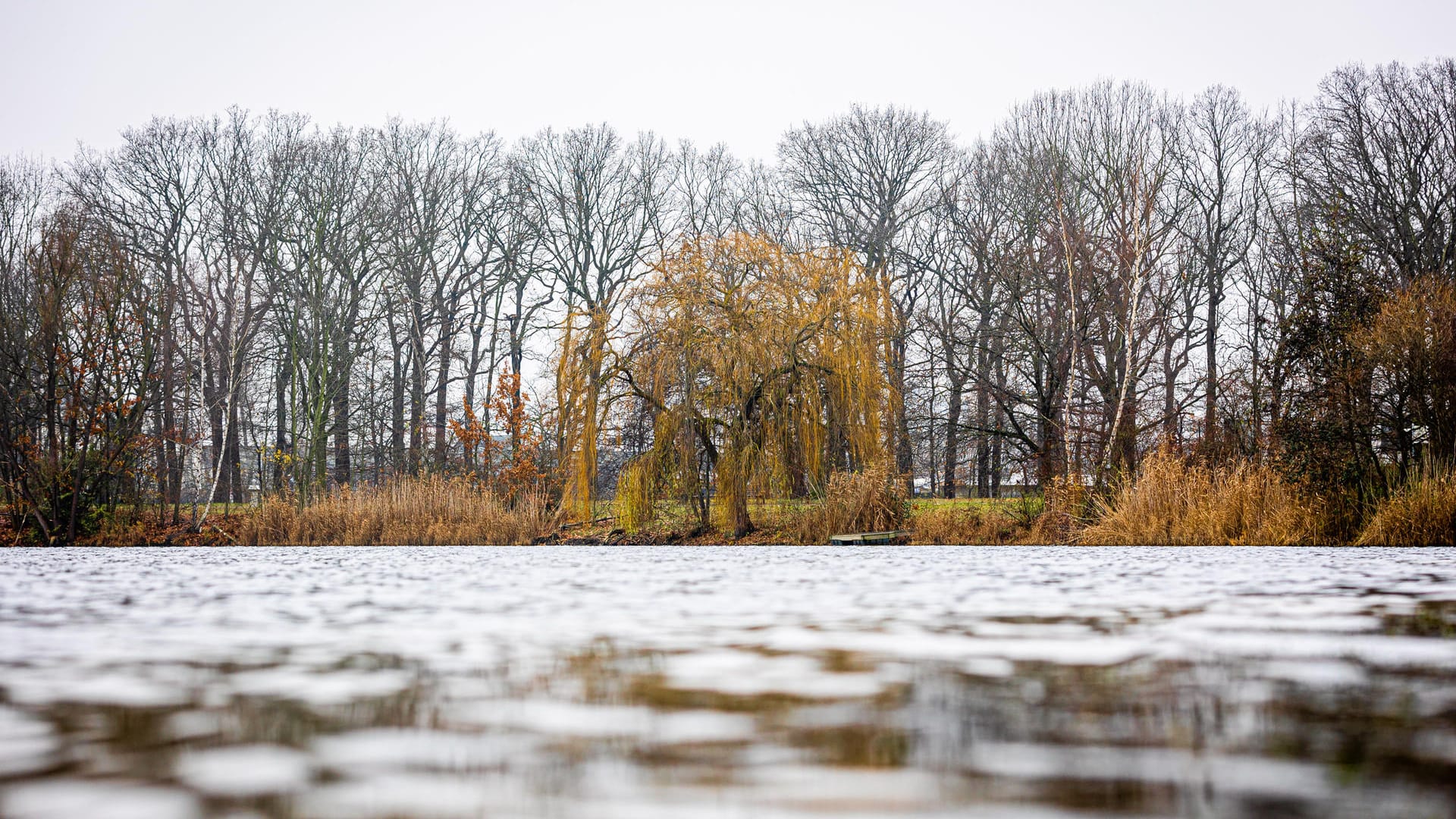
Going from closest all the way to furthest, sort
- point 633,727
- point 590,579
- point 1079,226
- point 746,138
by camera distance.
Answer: point 633,727 < point 590,579 < point 1079,226 < point 746,138

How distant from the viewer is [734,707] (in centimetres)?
171

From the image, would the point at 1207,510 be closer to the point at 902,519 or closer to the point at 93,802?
the point at 902,519

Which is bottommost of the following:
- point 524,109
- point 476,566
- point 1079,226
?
point 476,566

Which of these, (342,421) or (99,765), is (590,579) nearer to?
(99,765)

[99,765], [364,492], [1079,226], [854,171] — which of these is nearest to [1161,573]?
[99,765]

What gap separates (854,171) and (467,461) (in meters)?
11.4

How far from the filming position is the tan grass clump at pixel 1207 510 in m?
10.4

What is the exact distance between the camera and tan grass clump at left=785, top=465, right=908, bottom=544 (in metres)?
13.1

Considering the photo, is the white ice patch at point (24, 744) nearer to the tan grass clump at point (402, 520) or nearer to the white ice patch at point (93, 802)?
the white ice patch at point (93, 802)

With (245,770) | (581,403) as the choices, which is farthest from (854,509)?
(245,770)

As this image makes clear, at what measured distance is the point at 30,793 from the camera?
1155 mm

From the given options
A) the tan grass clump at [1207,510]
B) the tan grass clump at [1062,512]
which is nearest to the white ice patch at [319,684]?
the tan grass clump at [1207,510]

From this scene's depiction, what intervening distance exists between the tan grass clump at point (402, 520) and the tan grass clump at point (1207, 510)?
23.2ft

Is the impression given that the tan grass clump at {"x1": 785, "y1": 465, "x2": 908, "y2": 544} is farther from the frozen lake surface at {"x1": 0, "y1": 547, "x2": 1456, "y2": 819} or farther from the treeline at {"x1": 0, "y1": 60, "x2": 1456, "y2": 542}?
the frozen lake surface at {"x1": 0, "y1": 547, "x2": 1456, "y2": 819}
